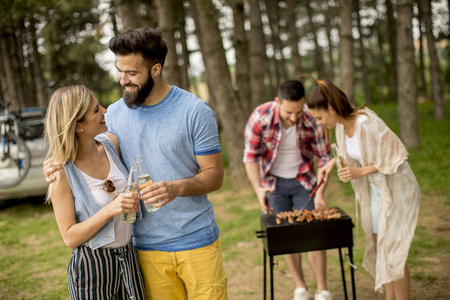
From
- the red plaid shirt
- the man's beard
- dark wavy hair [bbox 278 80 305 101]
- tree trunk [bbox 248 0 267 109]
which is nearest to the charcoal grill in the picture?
the red plaid shirt

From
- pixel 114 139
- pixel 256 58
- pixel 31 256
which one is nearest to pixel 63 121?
pixel 114 139

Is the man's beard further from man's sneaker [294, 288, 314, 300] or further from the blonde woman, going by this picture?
man's sneaker [294, 288, 314, 300]

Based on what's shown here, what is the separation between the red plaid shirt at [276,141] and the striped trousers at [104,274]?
1923mm

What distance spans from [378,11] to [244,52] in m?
18.6

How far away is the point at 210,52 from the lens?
8.27 metres

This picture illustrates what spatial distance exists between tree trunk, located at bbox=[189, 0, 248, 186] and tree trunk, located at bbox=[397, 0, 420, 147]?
157 inches

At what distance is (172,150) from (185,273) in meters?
0.75

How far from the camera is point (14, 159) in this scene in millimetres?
7840

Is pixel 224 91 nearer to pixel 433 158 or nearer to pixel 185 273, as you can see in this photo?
pixel 433 158

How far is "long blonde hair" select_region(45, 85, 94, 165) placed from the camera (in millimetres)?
2162

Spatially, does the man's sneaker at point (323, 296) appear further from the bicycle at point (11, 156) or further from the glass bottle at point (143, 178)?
the bicycle at point (11, 156)

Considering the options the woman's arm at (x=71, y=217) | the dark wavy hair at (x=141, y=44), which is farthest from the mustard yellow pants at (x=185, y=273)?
the dark wavy hair at (x=141, y=44)

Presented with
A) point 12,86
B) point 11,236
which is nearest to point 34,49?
point 12,86

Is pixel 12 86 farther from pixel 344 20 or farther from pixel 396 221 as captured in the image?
pixel 396 221
